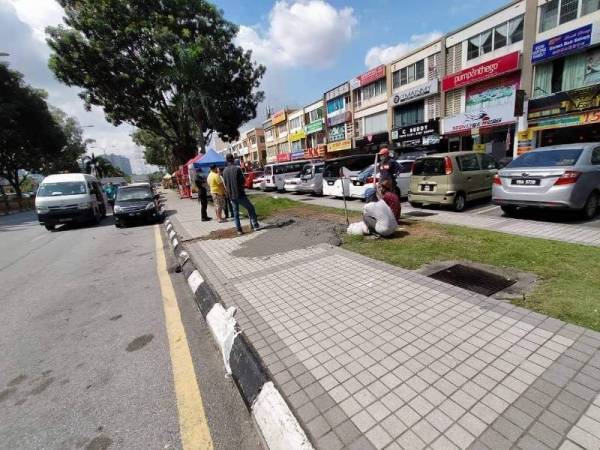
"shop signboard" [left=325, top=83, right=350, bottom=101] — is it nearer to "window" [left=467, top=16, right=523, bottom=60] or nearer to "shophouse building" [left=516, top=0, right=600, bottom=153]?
"window" [left=467, top=16, right=523, bottom=60]

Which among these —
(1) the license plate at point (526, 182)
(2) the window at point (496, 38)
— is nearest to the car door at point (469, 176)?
(1) the license plate at point (526, 182)

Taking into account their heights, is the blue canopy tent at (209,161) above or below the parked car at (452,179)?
above

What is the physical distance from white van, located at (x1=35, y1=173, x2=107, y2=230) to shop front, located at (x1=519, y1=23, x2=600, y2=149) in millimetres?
23452

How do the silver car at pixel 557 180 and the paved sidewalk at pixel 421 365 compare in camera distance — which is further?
the silver car at pixel 557 180

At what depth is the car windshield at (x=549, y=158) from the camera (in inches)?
254

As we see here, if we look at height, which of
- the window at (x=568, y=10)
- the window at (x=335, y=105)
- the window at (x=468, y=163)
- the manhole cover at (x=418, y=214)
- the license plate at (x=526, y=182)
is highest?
the window at (x=568, y=10)

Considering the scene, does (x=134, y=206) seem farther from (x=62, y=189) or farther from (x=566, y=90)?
(x=566, y=90)

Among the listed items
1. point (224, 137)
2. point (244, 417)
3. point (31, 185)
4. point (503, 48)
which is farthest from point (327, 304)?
point (31, 185)

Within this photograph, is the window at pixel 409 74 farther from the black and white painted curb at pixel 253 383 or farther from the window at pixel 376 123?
the black and white painted curb at pixel 253 383

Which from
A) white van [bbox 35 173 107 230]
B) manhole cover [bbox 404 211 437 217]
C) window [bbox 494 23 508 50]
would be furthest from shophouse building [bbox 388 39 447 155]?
white van [bbox 35 173 107 230]

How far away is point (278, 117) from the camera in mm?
48594

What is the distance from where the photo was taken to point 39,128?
89.5 feet

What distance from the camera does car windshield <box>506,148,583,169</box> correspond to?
21.1ft

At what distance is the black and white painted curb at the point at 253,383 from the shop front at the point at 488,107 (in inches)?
840
